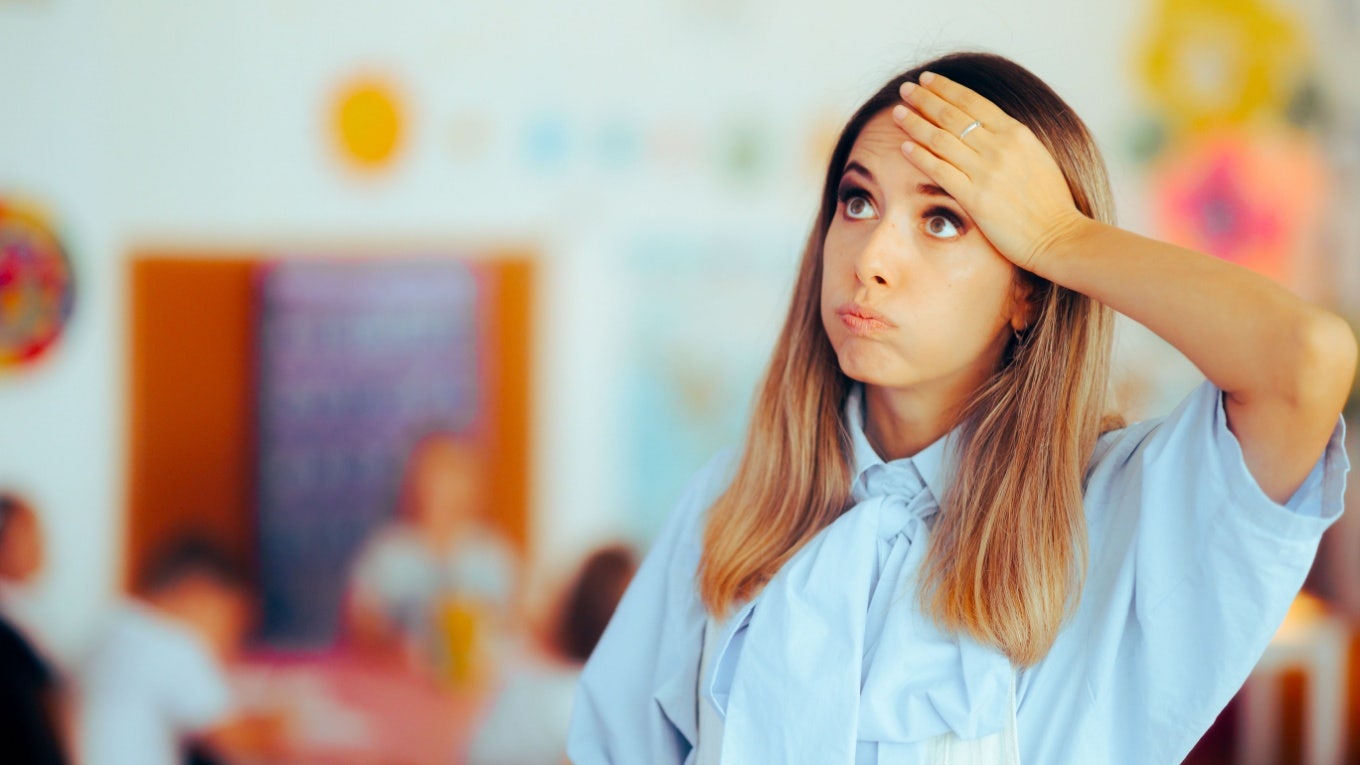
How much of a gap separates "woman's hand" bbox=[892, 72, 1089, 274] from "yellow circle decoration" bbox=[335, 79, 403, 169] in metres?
2.39

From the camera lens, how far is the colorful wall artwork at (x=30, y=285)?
3119 millimetres

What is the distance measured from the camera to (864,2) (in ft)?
11.0

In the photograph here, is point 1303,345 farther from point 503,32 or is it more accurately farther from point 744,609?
point 503,32

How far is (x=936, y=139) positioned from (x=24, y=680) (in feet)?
9.23

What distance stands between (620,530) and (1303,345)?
2569mm

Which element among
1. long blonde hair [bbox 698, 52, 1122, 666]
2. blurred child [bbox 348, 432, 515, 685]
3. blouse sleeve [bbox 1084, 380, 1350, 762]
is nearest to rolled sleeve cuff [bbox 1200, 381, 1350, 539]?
blouse sleeve [bbox 1084, 380, 1350, 762]

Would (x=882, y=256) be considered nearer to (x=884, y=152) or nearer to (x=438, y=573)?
(x=884, y=152)

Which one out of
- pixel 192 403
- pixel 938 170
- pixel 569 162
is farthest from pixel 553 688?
pixel 938 170

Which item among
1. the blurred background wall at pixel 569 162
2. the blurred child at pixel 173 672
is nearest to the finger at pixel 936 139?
the blurred background wall at pixel 569 162

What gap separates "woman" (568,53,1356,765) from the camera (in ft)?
3.04

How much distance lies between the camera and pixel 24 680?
290 cm

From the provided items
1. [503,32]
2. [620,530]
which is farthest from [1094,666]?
[503,32]

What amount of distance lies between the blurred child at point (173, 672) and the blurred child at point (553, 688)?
0.71 metres

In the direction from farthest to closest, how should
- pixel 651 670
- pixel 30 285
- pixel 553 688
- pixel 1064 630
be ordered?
pixel 30 285
pixel 553 688
pixel 651 670
pixel 1064 630
